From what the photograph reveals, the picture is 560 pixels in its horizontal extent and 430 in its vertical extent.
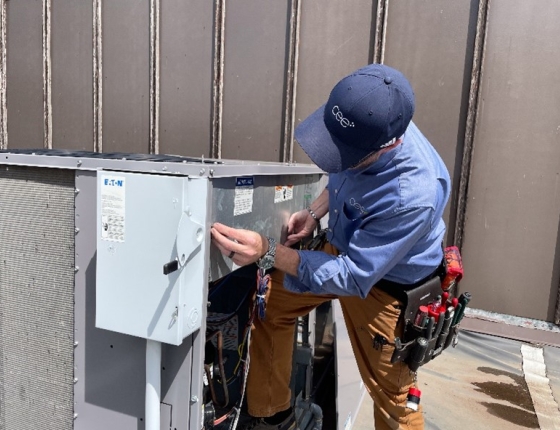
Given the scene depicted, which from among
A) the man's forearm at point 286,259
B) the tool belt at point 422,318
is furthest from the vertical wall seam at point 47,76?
the tool belt at point 422,318

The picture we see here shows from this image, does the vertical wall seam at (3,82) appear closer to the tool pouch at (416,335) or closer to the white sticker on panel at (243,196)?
the white sticker on panel at (243,196)

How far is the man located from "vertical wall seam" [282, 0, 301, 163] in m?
2.36

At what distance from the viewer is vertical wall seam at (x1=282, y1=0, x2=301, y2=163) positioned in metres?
4.23

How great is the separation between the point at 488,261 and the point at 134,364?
12.1 ft

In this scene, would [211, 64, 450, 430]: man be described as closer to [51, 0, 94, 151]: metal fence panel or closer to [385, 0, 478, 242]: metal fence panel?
[385, 0, 478, 242]: metal fence panel

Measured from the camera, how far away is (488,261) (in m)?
4.04

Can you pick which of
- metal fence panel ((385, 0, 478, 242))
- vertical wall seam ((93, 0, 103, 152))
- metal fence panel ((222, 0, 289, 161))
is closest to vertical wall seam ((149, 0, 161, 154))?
vertical wall seam ((93, 0, 103, 152))

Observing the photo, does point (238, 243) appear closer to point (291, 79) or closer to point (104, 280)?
point (104, 280)

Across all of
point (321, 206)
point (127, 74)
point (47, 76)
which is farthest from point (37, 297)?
point (47, 76)

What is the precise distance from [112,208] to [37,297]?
17.1 inches

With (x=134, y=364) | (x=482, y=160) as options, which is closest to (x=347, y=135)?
(x=134, y=364)

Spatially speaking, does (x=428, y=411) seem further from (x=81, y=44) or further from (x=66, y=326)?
(x=81, y=44)

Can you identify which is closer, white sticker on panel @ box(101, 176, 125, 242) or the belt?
white sticker on panel @ box(101, 176, 125, 242)

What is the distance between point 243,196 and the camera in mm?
1409
